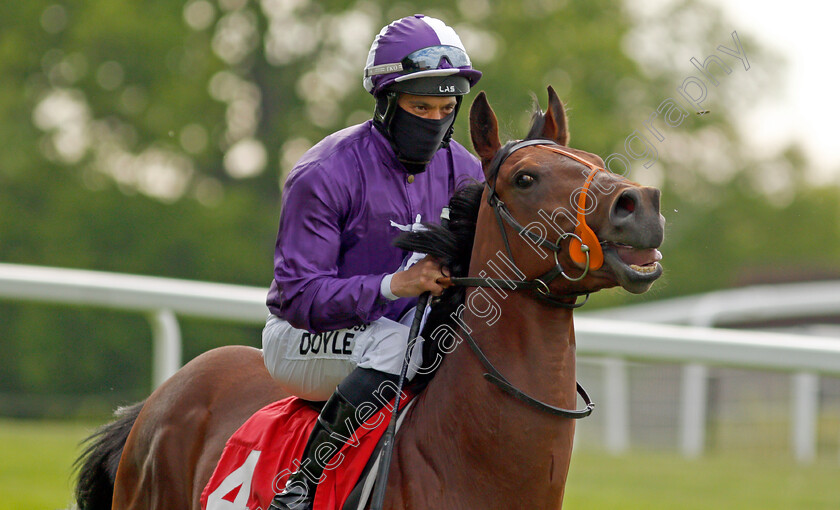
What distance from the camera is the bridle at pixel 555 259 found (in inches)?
110

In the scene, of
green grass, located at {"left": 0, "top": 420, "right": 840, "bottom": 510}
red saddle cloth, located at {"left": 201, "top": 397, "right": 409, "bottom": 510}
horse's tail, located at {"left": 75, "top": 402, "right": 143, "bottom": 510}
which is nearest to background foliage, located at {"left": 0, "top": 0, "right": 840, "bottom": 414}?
green grass, located at {"left": 0, "top": 420, "right": 840, "bottom": 510}

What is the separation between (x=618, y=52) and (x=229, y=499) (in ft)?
65.6

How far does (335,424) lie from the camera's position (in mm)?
3090

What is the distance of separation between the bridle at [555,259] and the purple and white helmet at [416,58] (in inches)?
13.9

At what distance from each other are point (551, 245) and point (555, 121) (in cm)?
59

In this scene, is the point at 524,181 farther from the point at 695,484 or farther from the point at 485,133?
the point at 695,484

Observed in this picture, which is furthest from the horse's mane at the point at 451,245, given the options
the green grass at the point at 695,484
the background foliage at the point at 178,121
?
the background foliage at the point at 178,121

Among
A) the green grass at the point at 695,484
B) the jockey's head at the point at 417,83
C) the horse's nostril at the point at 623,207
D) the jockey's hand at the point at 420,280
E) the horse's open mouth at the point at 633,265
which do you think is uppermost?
the jockey's head at the point at 417,83

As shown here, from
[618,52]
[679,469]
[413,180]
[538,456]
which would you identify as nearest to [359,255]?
[413,180]

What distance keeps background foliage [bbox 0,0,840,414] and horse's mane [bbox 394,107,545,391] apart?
1607 centimetres

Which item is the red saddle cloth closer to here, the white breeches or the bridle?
the white breeches

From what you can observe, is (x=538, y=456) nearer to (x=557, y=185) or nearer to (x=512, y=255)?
(x=512, y=255)

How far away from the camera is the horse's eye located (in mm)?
2967

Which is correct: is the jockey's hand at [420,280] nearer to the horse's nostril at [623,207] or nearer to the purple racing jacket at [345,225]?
the purple racing jacket at [345,225]
